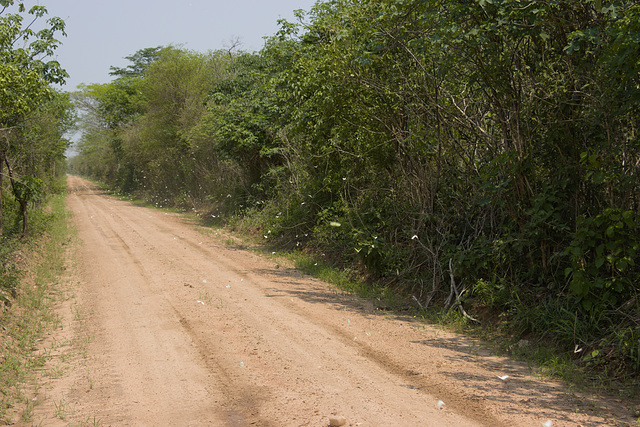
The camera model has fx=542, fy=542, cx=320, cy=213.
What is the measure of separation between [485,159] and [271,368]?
4.22m

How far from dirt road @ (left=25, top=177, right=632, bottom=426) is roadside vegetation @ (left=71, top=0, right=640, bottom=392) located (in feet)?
3.03

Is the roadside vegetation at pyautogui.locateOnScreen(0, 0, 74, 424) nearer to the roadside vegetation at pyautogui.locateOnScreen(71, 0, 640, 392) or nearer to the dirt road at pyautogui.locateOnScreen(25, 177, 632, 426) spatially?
the dirt road at pyautogui.locateOnScreen(25, 177, 632, 426)

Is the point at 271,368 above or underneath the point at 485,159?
underneath

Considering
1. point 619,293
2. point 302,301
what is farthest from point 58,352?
point 619,293

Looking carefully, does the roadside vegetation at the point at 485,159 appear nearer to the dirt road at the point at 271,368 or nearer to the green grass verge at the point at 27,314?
the dirt road at the point at 271,368

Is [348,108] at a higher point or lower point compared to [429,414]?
higher

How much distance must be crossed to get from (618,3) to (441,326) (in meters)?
4.16

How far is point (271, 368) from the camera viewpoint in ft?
17.5

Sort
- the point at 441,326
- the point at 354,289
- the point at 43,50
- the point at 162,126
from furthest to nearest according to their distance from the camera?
1. the point at 162,126
2. the point at 43,50
3. the point at 354,289
4. the point at 441,326

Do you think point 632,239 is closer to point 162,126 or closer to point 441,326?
point 441,326

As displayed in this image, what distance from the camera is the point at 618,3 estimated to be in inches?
213

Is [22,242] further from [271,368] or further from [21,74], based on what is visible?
[271,368]

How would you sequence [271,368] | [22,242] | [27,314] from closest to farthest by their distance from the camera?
[271,368]
[27,314]
[22,242]

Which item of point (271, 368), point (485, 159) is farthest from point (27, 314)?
point (485, 159)
